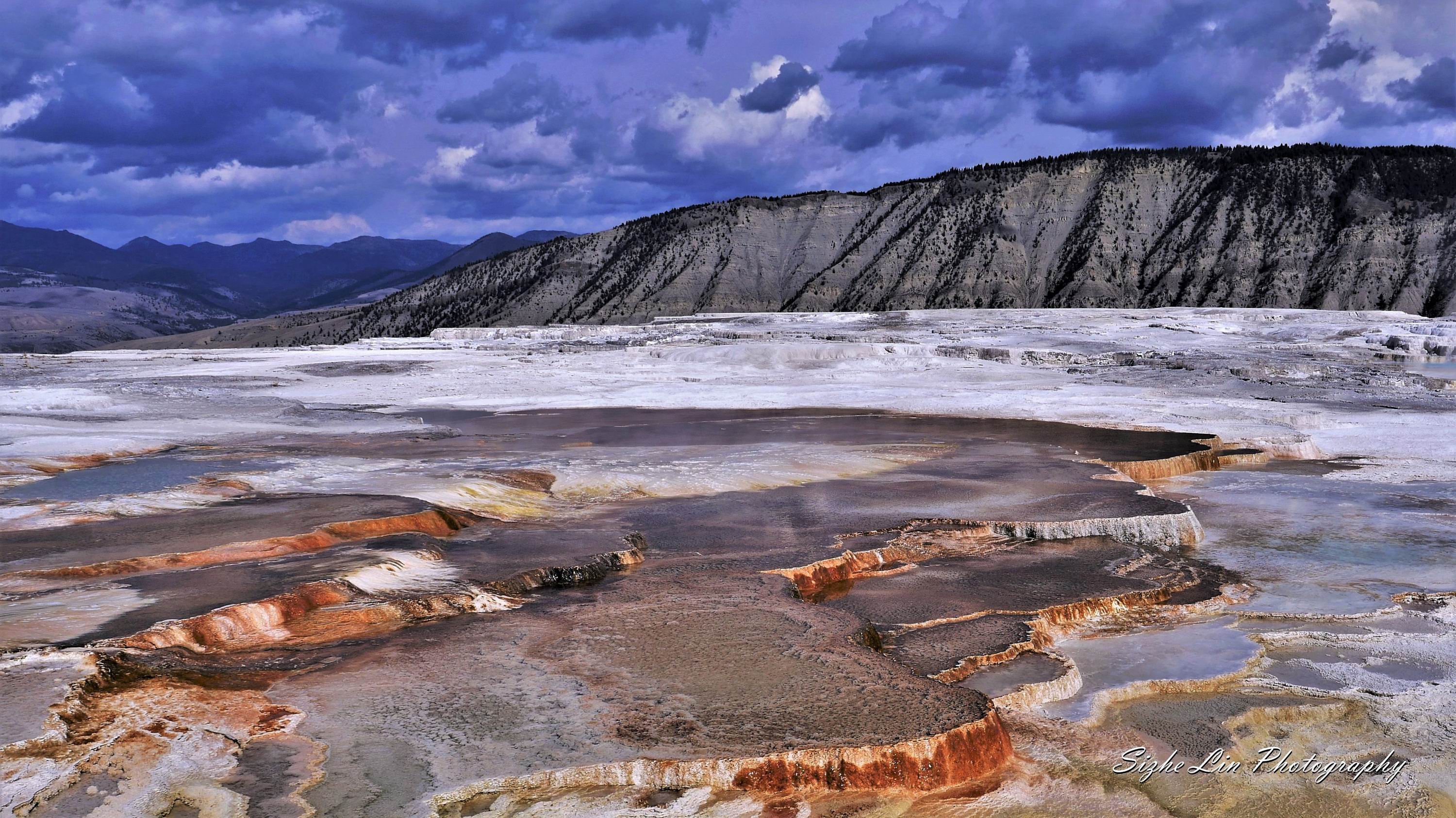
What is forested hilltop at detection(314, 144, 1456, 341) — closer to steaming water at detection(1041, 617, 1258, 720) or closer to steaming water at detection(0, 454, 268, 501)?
steaming water at detection(0, 454, 268, 501)

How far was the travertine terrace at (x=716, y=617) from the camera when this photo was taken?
5.15 metres

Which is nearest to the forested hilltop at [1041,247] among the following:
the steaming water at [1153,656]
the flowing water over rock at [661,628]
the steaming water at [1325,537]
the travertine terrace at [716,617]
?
the travertine terrace at [716,617]

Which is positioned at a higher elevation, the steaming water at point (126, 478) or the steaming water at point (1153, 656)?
the steaming water at point (126, 478)

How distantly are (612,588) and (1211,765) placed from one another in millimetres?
4210

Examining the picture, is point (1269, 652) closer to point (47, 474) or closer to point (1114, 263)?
point (47, 474)

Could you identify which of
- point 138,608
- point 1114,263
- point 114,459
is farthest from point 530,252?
point 138,608

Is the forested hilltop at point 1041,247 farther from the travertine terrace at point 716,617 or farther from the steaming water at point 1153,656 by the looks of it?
the steaming water at point 1153,656

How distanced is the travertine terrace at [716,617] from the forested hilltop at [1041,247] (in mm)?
66355

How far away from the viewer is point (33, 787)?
4551 mm

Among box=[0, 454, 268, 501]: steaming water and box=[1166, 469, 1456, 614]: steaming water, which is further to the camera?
box=[0, 454, 268, 501]: steaming water
